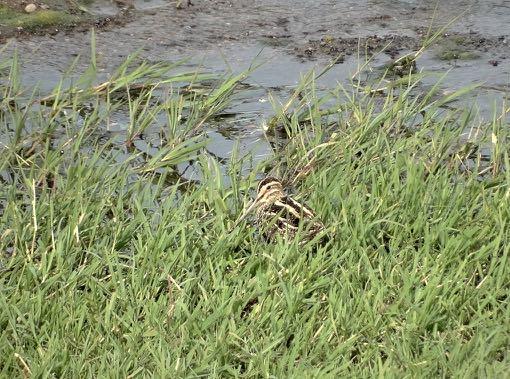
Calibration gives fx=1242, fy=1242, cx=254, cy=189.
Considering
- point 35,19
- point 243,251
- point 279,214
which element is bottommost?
point 243,251

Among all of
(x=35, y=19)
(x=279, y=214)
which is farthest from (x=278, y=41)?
(x=279, y=214)

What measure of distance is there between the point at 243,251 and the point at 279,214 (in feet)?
0.64

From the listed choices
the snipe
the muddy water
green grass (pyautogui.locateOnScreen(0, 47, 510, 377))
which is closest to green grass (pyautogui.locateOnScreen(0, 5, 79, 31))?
the muddy water

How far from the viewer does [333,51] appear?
6934 mm

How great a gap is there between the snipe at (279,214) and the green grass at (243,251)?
8 cm

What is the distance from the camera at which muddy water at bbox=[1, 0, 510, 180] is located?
643 cm

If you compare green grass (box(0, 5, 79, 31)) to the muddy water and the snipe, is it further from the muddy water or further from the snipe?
the snipe

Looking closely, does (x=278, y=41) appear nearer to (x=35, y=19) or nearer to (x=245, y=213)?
(x=35, y=19)

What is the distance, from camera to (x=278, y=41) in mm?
7094

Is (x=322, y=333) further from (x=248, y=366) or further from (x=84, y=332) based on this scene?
(x=84, y=332)

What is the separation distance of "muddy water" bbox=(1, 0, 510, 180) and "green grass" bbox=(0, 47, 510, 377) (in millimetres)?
576

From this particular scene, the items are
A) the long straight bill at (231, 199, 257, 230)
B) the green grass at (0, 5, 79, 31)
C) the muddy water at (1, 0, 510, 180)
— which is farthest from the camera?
the green grass at (0, 5, 79, 31)

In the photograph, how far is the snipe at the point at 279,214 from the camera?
473 cm

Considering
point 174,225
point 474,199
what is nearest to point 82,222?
point 174,225
